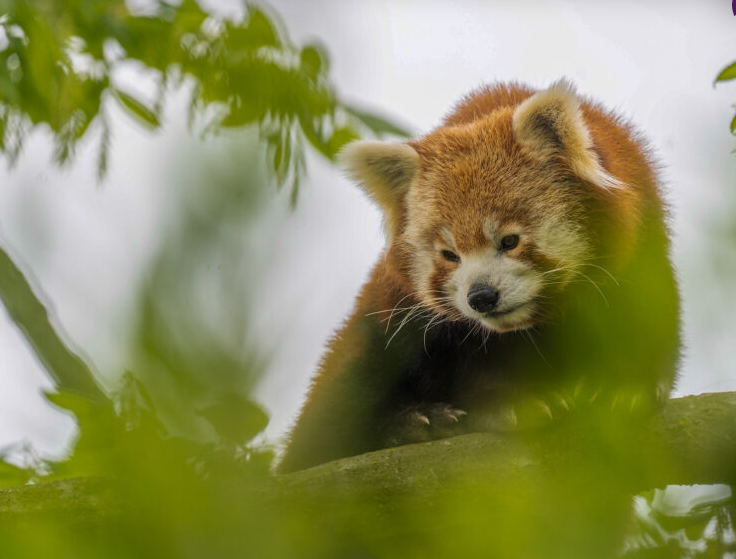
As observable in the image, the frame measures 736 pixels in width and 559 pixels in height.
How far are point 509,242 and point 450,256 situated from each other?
0.24m

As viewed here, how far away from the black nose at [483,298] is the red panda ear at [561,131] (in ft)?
1.88

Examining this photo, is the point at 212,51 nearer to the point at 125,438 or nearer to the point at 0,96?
the point at 0,96

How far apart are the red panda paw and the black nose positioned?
389 millimetres

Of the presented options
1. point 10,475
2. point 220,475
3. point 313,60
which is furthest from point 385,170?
point 220,475

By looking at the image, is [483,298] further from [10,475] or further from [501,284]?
[10,475]

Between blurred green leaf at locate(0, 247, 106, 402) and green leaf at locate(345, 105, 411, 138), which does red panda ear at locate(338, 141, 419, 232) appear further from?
blurred green leaf at locate(0, 247, 106, 402)

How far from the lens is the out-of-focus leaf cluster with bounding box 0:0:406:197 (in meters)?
1.20

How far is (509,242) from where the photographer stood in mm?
3129

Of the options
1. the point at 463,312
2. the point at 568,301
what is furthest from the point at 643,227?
the point at 463,312

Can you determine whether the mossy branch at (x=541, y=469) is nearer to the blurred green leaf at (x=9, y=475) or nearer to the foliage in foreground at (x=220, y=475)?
the foliage in foreground at (x=220, y=475)

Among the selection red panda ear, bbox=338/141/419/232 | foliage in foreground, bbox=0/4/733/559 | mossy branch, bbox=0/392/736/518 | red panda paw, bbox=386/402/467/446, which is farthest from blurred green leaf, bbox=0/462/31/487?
red panda ear, bbox=338/141/419/232

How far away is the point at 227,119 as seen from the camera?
98 cm

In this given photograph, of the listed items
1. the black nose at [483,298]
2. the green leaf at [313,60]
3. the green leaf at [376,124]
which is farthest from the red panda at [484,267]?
the green leaf at [313,60]

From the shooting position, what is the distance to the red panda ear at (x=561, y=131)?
10.2ft
